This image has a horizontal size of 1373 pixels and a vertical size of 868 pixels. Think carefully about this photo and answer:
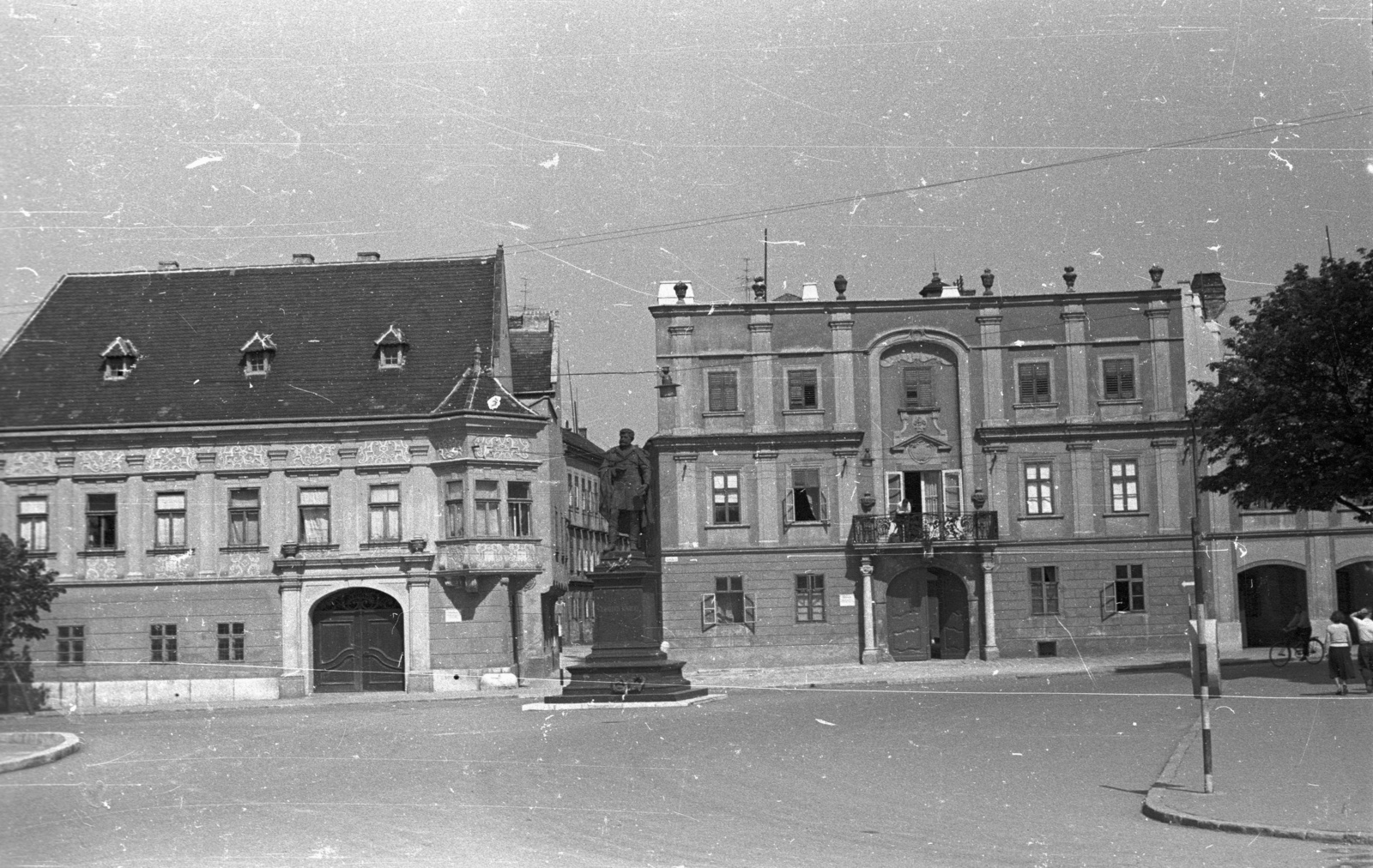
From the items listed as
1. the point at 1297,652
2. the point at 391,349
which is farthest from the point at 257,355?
the point at 1297,652

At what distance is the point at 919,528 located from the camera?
1951 inches

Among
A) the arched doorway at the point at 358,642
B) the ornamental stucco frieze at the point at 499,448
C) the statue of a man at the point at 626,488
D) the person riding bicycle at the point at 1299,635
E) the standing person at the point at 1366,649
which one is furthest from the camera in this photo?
the ornamental stucco frieze at the point at 499,448

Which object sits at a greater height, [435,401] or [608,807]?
[435,401]

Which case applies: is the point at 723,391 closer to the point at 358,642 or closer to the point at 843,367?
the point at 843,367

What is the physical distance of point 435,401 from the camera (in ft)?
125

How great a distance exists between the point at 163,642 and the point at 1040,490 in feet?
112

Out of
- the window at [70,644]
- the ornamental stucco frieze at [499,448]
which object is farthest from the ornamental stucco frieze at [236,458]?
the ornamental stucco frieze at [499,448]

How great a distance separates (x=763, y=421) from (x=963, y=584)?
8229 millimetres

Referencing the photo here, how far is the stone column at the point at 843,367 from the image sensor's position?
164 ft

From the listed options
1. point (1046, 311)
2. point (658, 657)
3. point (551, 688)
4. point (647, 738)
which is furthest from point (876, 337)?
point (647, 738)

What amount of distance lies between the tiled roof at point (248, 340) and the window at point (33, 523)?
91cm

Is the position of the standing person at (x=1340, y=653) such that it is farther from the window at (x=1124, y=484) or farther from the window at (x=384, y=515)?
the window at (x=384, y=515)

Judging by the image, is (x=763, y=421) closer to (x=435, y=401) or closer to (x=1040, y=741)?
(x=435, y=401)

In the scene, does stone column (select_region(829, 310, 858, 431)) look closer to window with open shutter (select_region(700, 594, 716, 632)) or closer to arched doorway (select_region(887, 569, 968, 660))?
arched doorway (select_region(887, 569, 968, 660))
